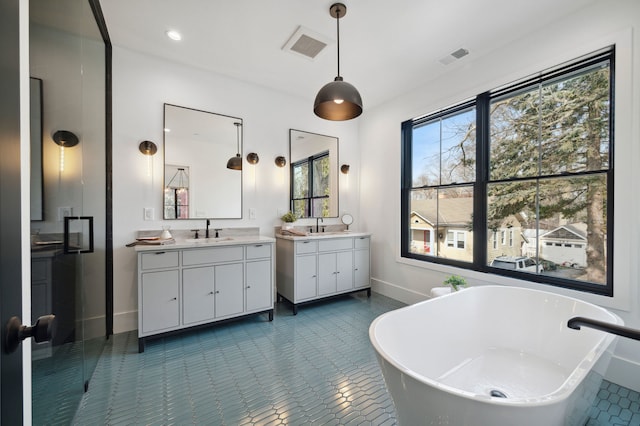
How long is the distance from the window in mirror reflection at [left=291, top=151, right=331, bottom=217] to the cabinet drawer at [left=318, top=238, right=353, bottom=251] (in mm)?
612

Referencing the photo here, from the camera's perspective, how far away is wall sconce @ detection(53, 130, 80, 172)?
1.34 metres

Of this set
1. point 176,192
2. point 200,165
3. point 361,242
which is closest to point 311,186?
point 361,242

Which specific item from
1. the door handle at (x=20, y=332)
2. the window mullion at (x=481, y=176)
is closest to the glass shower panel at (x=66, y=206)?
the door handle at (x=20, y=332)

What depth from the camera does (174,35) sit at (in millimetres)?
2635

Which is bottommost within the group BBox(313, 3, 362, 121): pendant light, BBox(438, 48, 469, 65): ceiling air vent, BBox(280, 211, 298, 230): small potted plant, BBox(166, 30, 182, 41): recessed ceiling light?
BBox(280, 211, 298, 230): small potted plant

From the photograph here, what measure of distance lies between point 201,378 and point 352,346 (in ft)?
4.35

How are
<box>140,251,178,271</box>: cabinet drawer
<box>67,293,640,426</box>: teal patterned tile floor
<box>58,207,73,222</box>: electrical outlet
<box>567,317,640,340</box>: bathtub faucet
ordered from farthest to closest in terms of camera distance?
<box>140,251,178,271</box>: cabinet drawer
<box>67,293,640,426</box>: teal patterned tile floor
<box>58,207,73,222</box>: electrical outlet
<box>567,317,640,340</box>: bathtub faucet

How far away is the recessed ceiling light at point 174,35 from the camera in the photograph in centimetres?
260

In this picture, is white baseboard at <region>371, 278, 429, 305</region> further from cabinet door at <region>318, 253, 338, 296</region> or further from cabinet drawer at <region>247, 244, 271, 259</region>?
cabinet drawer at <region>247, 244, 271, 259</region>

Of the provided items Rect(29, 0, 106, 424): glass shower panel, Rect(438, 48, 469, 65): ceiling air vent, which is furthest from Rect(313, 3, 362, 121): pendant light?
Rect(29, 0, 106, 424): glass shower panel

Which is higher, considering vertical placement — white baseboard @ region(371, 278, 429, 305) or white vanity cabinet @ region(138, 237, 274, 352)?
white vanity cabinet @ region(138, 237, 274, 352)

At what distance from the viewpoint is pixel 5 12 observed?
0.64 m

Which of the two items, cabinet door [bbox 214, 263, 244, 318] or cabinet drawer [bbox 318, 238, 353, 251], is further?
cabinet drawer [bbox 318, 238, 353, 251]

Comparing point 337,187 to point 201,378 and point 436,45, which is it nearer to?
point 436,45
